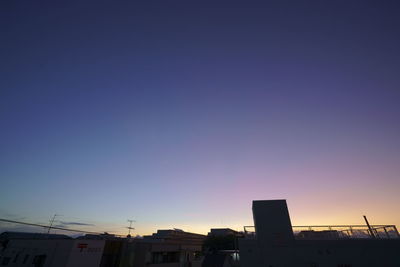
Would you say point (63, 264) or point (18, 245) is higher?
point (18, 245)

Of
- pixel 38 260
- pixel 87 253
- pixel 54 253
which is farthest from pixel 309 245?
pixel 38 260

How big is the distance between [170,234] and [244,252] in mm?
62737

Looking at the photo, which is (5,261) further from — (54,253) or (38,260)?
(54,253)

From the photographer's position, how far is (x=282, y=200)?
21.7 meters

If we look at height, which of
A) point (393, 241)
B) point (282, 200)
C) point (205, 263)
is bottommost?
point (205, 263)

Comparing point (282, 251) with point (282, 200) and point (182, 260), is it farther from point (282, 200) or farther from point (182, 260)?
point (182, 260)

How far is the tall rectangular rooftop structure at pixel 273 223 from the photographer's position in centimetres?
2003

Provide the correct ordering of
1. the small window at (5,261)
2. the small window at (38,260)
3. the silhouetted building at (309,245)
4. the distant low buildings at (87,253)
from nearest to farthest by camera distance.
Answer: the silhouetted building at (309,245), the distant low buildings at (87,253), the small window at (38,260), the small window at (5,261)

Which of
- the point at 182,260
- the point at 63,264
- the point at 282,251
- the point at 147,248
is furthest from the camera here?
the point at 182,260

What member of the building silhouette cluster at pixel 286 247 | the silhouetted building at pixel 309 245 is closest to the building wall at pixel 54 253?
the building silhouette cluster at pixel 286 247

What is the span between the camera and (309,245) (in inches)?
762

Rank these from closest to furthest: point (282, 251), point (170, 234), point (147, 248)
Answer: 1. point (282, 251)
2. point (147, 248)
3. point (170, 234)

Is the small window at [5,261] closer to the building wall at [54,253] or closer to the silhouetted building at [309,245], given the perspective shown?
the building wall at [54,253]

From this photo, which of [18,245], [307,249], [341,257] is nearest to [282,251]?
[307,249]
